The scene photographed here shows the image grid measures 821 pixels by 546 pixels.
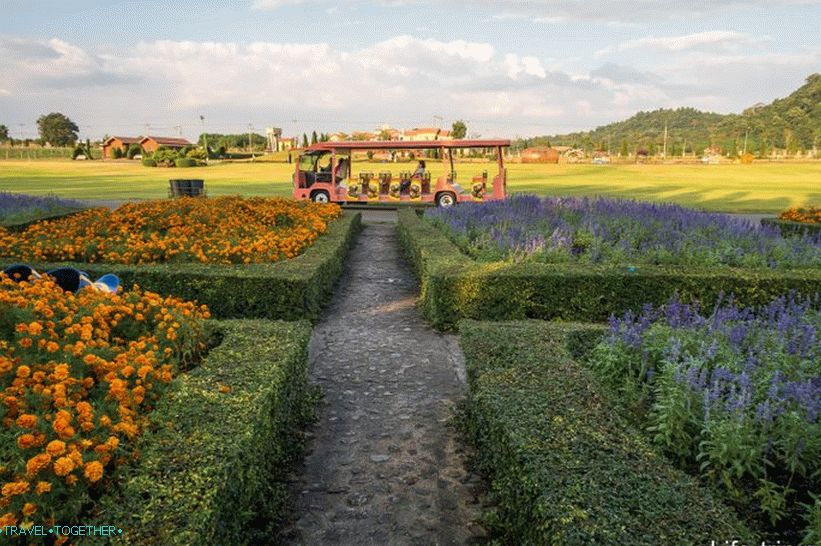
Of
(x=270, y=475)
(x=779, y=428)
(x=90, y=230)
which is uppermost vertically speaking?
(x=90, y=230)

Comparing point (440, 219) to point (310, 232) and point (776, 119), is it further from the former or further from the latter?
point (776, 119)

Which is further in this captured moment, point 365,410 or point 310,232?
point 310,232

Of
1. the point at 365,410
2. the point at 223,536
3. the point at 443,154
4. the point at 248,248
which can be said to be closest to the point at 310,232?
the point at 248,248

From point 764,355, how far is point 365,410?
3029 mm

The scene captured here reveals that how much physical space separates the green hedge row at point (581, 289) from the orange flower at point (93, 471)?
4.91m

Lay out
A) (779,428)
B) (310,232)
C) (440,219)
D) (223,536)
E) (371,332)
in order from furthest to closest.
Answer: (440,219) → (310,232) → (371,332) → (779,428) → (223,536)

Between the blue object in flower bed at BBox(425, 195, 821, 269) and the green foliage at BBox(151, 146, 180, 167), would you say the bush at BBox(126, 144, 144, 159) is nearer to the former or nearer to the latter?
the green foliage at BBox(151, 146, 180, 167)

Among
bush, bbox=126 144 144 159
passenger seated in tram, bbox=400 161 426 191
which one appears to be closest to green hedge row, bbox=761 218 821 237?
passenger seated in tram, bbox=400 161 426 191

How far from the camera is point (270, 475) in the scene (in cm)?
352

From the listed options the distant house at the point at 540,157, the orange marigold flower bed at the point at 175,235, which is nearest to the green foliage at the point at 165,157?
the distant house at the point at 540,157

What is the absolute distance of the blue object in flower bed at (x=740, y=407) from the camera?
2781 mm

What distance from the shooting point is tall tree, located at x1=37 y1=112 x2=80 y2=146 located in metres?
114

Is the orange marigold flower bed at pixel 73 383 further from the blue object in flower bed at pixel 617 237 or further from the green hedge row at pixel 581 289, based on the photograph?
the blue object in flower bed at pixel 617 237

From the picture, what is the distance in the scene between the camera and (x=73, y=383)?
9.73 ft
